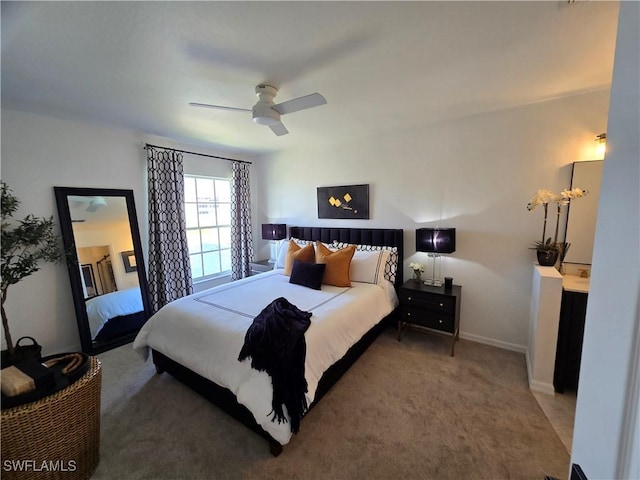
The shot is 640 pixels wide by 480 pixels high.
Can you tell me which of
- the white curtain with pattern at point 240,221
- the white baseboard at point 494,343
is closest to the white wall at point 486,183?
the white baseboard at point 494,343

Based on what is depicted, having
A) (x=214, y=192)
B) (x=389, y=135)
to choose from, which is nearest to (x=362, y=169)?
(x=389, y=135)

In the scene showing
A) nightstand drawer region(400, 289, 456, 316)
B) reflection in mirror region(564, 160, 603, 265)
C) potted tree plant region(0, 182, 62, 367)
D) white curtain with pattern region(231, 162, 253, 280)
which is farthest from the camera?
white curtain with pattern region(231, 162, 253, 280)

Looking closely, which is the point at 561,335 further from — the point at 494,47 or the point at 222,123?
the point at 222,123

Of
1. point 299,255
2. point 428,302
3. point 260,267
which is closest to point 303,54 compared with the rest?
point 299,255

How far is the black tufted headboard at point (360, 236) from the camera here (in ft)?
10.9

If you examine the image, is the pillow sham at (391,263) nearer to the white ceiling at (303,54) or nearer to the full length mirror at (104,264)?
the white ceiling at (303,54)

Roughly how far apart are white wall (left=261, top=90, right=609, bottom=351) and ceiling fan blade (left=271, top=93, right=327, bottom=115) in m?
1.76

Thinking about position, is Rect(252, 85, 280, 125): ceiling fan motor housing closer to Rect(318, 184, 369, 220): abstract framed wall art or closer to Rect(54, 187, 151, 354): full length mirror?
Rect(318, 184, 369, 220): abstract framed wall art

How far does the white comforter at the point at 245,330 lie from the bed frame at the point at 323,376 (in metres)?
0.15

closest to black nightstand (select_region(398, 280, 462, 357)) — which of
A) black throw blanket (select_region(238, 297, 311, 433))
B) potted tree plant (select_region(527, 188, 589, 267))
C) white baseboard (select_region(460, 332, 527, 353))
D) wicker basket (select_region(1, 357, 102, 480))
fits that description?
white baseboard (select_region(460, 332, 527, 353))

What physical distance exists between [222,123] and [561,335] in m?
3.88

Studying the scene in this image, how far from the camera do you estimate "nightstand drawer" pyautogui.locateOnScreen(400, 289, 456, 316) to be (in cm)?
268

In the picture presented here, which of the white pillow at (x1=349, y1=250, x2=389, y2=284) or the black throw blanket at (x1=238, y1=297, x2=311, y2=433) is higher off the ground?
the white pillow at (x1=349, y1=250, x2=389, y2=284)

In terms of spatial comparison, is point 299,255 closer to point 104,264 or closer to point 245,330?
point 245,330
